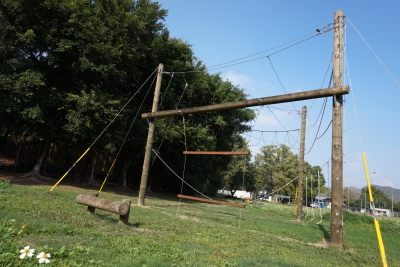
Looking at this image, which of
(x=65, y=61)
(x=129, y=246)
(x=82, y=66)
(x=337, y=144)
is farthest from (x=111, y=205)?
(x=65, y=61)

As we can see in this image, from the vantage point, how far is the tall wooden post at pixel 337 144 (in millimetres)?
9305

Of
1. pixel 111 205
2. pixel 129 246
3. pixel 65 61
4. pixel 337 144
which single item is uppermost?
pixel 65 61

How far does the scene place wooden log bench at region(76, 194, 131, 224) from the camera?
753 cm

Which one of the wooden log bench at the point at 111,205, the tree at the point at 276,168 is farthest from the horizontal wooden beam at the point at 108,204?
the tree at the point at 276,168

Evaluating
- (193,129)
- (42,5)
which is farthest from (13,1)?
(193,129)

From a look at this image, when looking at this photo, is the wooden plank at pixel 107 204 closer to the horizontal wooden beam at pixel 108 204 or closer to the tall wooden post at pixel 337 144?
the horizontal wooden beam at pixel 108 204

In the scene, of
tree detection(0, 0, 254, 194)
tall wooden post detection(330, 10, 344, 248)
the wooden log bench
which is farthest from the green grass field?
tree detection(0, 0, 254, 194)

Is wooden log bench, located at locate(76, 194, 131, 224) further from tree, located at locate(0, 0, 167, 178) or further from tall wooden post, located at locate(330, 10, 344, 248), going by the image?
tree, located at locate(0, 0, 167, 178)

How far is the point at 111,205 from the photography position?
766 centimetres

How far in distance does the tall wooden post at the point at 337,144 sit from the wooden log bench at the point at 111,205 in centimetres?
609

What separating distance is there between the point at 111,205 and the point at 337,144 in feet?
22.8

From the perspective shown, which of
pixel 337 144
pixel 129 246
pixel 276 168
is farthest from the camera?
pixel 276 168

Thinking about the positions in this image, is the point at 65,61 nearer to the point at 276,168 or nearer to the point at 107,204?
the point at 107,204

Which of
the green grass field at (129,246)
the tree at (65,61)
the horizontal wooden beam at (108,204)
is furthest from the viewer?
the tree at (65,61)
